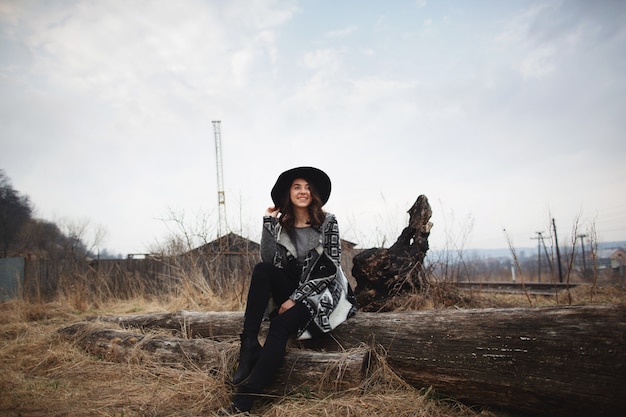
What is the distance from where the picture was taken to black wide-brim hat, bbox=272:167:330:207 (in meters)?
3.29

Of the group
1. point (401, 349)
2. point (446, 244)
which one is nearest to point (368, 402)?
point (401, 349)

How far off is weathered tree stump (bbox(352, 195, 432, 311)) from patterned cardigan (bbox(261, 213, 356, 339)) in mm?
1223

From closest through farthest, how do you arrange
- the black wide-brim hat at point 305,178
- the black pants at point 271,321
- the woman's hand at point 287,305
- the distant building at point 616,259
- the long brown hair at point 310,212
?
the black pants at point 271,321
the woman's hand at point 287,305
the long brown hair at point 310,212
the black wide-brim hat at point 305,178
the distant building at point 616,259

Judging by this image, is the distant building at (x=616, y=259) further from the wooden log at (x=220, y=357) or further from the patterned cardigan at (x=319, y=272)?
the wooden log at (x=220, y=357)

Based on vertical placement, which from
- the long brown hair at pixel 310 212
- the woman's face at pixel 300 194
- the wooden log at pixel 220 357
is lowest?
the wooden log at pixel 220 357

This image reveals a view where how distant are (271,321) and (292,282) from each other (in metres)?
0.46

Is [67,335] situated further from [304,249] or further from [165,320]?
[304,249]

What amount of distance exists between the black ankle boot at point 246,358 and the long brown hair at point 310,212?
39.9 inches

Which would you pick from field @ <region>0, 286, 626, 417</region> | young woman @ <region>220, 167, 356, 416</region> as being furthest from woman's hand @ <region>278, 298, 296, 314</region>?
field @ <region>0, 286, 626, 417</region>

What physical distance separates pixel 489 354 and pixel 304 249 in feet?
5.18

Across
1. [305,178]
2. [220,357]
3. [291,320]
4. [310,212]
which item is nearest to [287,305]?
[291,320]

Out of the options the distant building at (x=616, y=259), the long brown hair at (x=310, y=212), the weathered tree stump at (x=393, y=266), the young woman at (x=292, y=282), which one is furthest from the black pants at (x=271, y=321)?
the distant building at (x=616, y=259)

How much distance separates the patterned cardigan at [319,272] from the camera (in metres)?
2.79

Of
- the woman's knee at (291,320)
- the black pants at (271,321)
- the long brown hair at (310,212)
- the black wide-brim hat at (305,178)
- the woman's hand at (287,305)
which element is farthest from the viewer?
the black wide-brim hat at (305,178)
